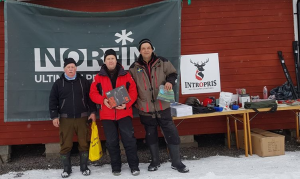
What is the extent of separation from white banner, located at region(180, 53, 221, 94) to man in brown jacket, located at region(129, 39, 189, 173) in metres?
1.07

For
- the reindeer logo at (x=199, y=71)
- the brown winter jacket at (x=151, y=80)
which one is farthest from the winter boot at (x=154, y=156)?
the reindeer logo at (x=199, y=71)

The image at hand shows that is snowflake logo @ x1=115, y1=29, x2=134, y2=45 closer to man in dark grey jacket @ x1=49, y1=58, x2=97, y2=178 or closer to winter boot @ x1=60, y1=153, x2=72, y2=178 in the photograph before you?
man in dark grey jacket @ x1=49, y1=58, x2=97, y2=178

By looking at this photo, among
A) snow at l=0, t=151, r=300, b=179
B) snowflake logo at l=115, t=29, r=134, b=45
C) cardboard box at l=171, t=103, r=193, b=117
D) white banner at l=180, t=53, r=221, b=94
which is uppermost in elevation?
snowflake logo at l=115, t=29, r=134, b=45

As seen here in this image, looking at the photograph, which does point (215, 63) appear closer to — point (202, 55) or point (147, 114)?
point (202, 55)

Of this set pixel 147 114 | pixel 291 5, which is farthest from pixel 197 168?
pixel 291 5

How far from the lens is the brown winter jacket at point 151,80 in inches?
147

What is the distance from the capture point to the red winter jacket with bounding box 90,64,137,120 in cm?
367

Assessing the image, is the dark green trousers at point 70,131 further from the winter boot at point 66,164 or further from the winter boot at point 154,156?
the winter boot at point 154,156

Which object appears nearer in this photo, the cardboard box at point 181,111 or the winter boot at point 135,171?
the winter boot at point 135,171

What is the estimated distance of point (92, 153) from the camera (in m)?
3.84

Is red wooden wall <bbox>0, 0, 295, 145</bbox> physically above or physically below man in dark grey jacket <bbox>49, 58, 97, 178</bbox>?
above

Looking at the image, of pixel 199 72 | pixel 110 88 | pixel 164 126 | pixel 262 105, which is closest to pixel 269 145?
pixel 262 105

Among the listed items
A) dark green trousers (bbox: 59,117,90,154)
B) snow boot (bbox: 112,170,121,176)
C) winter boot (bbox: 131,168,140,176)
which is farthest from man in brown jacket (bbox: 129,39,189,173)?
dark green trousers (bbox: 59,117,90,154)

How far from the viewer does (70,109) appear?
A: 3723mm
